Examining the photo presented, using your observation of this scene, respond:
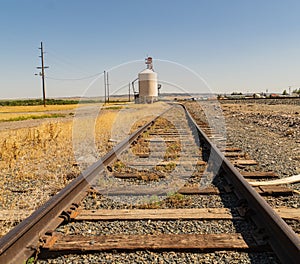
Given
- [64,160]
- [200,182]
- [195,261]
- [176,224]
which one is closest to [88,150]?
[64,160]

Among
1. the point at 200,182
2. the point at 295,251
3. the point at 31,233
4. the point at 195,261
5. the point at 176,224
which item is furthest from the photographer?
the point at 200,182

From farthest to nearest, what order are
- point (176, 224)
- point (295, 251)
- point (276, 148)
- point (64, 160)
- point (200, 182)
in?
point (276, 148) < point (64, 160) < point (200, 182) < point (176, 224) < point (295, 251)

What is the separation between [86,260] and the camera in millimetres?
2180

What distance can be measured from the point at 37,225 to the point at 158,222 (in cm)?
97

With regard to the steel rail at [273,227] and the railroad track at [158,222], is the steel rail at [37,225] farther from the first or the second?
the steel rail at [273,227]

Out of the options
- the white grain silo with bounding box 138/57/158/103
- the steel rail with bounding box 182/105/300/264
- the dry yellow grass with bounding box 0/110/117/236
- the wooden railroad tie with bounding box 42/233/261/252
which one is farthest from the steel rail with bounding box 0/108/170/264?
the white grain silo with bounding box 138/57/158/103

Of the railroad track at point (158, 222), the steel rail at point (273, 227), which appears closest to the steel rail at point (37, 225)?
the railroad track at point (158, 222)

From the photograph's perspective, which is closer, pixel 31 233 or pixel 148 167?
pixel 31 233

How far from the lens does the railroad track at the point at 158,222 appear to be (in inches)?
87.4

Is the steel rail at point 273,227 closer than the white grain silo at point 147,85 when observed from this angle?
Yes

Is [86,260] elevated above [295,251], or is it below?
below

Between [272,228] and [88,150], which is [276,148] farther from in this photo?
[272,228]

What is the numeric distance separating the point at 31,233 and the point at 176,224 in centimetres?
113

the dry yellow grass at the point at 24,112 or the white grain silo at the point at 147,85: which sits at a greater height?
the white grain silo at the point at 147,85
